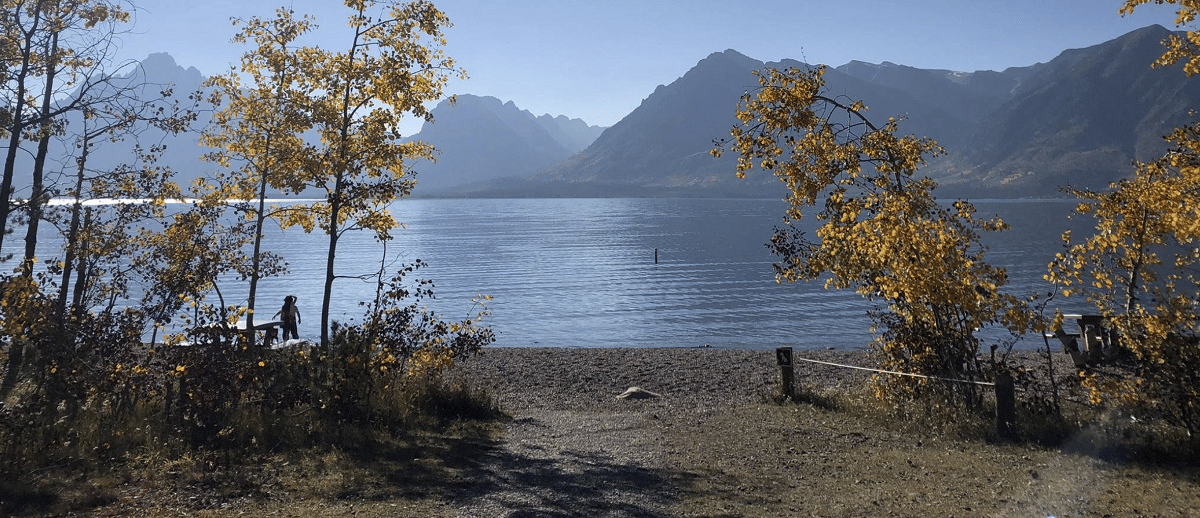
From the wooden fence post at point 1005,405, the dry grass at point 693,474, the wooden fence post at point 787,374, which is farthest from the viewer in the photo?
the wooden fence post at point 787,374

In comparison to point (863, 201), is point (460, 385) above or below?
below

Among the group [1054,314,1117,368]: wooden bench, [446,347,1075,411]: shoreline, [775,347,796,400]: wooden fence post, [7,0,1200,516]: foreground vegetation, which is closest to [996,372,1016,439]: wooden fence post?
[7,0,1200,516]: foreground vegetation

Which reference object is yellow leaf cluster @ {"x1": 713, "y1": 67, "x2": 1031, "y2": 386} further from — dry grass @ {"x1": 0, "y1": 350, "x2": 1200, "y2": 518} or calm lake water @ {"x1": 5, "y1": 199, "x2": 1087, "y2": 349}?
calm lake water @ {"x1": 5, "y1": 199, "x2": 1087, "y2": 349}

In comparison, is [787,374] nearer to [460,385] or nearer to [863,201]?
[863,201]

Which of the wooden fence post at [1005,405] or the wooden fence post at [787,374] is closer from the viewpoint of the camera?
the wooden fence post at [1005,405]

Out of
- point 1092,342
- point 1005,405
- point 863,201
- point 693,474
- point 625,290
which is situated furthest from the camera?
point 625,290

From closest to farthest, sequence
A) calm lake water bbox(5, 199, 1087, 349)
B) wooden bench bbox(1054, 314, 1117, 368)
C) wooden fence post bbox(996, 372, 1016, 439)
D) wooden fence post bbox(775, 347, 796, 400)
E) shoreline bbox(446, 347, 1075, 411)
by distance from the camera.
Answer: wooden fence post bbox(996, 372, 1016, 439) < wooden fence post bbox(775, 347, 796, 400) < shoreline bbox(446, 347, 1075, 411) < wooden bench bbox(1054, 314, 1117, 368) < calm lake water bbox(5, 199, 1087, 349)

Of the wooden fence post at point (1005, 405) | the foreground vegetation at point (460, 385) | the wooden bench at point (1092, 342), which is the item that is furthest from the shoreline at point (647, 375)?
the wooden fence post at point (1005, 405)

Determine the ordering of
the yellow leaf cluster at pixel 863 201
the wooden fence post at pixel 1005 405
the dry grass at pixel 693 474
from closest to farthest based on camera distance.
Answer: the dry grass at pixel 693 474 < the wooden fence post at pixel 1005 405 < the yellow leaf cluster at pixel 863 201

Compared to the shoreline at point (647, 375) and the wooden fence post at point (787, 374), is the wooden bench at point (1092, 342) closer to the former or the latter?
the shoreline at point (647, 375)

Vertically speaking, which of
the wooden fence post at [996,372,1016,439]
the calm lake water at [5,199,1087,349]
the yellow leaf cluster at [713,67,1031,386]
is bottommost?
the calm lake water at [5,199,1087,349]

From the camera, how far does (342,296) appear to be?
190 ft

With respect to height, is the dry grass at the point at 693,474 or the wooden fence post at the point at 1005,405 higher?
the wooden fence post at the point at 1005,405

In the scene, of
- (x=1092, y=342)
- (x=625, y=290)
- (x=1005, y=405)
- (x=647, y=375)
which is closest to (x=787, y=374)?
(x=1005, y=405)
